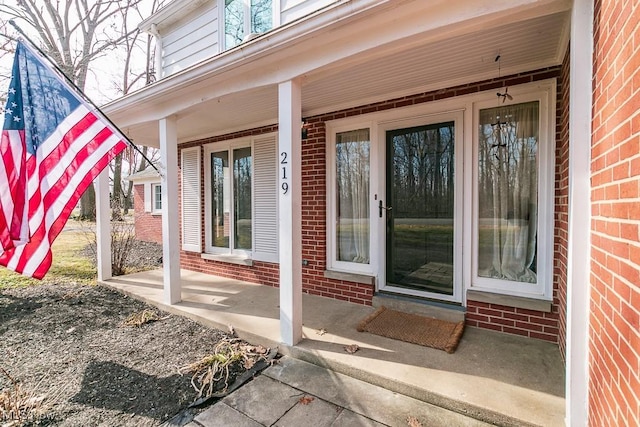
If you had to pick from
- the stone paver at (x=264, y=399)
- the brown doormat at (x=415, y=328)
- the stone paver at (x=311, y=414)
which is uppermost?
the brown doormat at (x=415, y=328)

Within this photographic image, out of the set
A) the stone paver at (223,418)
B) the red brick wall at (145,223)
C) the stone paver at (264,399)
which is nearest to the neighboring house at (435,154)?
the stone paver at (264,399)

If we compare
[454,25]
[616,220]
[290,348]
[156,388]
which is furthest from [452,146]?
[156,388]

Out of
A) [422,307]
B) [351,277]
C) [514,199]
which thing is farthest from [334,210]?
[514,199]

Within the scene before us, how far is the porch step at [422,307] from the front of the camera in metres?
3.20

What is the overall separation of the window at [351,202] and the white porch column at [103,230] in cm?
381

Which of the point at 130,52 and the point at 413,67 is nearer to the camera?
the point at 413,67

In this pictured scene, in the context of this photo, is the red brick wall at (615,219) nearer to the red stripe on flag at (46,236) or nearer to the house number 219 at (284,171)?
the house number 219 at (284,171)

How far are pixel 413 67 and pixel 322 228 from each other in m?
2.24

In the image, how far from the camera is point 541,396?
6.77 ft

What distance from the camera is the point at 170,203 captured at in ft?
12.7

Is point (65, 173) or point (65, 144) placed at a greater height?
point (65, 144)

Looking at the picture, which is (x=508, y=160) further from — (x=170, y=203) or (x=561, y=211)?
(x=170, y=203)

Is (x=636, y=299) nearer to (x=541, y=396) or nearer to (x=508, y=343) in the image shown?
(x=541, y=396)

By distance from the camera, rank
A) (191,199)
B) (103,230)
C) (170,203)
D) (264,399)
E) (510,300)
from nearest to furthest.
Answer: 1. (264,399)
2. (510,300)
3. (170,203)
4. (103,230)
5. (191,199)
